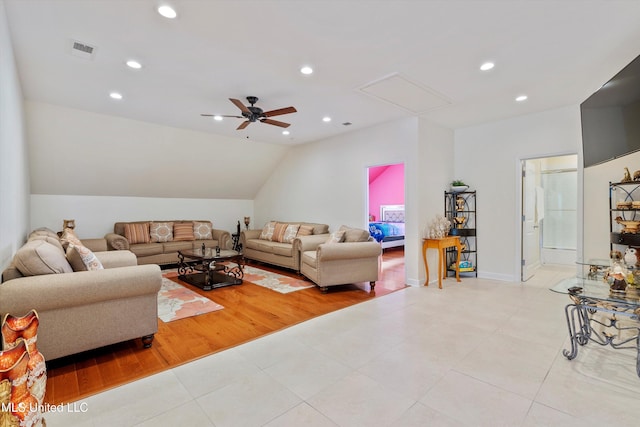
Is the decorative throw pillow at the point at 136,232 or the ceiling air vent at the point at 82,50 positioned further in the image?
the decorative throw pillow at the point at 136,232

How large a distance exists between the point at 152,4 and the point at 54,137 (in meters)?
3.90

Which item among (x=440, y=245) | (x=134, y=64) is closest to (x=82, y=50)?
(x=134, y=64)

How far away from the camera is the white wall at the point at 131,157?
4652mm

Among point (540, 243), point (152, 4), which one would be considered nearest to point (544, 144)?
point (540, 243)

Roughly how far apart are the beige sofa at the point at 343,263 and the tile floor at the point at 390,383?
115 centimetres

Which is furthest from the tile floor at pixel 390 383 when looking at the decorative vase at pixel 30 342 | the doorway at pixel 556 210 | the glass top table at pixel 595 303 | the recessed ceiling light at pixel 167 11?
the doorway at pixel 556 210

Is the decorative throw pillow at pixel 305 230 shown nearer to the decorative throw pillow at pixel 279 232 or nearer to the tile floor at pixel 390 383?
the decorative throw pillow at pixel 279 232

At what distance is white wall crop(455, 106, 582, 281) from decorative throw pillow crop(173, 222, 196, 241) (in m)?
5.57

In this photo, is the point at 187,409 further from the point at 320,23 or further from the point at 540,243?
the point at 540,243

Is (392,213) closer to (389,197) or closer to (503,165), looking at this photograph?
(389,197)

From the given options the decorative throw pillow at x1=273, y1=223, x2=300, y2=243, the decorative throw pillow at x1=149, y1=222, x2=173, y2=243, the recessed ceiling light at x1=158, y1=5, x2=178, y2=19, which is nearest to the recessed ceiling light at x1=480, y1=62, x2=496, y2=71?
the recessed ceiling light at x1=158, y1=5, x2=178, y2=19

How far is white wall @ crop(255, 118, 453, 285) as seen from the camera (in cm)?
468

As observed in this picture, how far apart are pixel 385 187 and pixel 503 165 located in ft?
15.9

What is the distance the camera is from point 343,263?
4.36 metres
